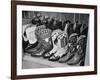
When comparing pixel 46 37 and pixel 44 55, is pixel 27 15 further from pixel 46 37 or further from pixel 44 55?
pixel 44 55

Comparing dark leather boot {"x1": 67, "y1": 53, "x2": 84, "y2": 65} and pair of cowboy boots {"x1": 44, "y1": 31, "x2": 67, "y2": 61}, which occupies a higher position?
pair of cowboy boots {"x1": 44, "y1": 31, "x2": 67, "y2": 61}

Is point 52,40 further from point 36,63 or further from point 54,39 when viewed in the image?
point 36,63

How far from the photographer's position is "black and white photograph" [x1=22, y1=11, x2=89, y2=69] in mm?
1345

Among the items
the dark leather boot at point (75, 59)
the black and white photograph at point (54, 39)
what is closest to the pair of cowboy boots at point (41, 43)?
the black and white photograph at point (54, 39)

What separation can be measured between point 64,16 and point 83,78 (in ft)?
1.80

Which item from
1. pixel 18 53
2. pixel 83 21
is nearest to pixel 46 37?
pixel 18 53

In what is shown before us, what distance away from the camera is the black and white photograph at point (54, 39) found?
1.34 meters

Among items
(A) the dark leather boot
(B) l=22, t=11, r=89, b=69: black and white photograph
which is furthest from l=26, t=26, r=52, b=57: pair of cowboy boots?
(A) the dark leather boot

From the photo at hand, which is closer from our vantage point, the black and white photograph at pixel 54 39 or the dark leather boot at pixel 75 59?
the black and white photograph at pixel 54 39

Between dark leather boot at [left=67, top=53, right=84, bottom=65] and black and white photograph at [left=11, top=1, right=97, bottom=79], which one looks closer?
black and white photograph at [left=11, top=1, right=97, bottom=79]

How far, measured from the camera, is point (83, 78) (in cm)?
149

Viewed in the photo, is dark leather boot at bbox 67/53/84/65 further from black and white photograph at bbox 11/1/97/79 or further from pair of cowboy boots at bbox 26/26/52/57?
pair of cowboy boots at bbox 26/26/52/57

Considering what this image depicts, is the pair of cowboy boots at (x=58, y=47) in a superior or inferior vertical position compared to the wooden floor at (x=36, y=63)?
superior

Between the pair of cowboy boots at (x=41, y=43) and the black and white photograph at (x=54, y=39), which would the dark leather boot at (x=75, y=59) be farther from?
the pair of cowboy boots at (x=41, y=43)
